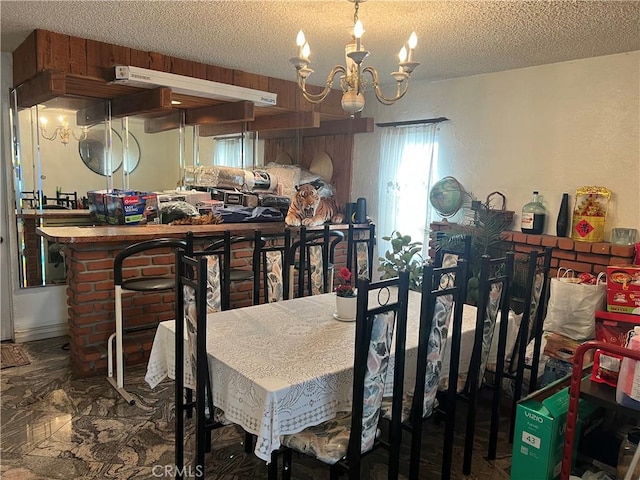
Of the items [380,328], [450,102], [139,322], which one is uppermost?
[450,102]

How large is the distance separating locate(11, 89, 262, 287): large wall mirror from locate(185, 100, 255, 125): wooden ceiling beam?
15 centimetres

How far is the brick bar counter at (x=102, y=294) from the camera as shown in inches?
117

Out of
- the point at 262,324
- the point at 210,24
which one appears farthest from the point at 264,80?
the point at 262,324

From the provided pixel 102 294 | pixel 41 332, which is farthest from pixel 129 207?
pixel 41 332

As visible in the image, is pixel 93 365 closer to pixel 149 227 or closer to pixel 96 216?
pixel 149 227

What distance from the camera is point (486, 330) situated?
2.12 metres

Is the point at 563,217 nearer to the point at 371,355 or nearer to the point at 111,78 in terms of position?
the point at 371,355

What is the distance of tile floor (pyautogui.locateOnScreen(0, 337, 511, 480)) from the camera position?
7.04 feet

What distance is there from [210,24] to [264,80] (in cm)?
135

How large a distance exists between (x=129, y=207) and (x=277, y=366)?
226 centimetres

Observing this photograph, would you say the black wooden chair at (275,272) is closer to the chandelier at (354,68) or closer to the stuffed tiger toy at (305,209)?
the chandelier at (354,68)

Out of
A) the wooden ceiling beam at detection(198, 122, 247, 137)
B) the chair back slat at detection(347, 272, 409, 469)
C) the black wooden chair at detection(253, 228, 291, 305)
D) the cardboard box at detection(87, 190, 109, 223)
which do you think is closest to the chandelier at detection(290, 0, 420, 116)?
the black wooden chair at detection(253, 228, 291, 305)

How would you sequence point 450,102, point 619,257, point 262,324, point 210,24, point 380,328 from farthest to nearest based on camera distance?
1. point 450,102
2. point 619,257
3. point 210,24
4. point 262,324
5. point 380,328

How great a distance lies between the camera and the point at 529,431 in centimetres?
176
